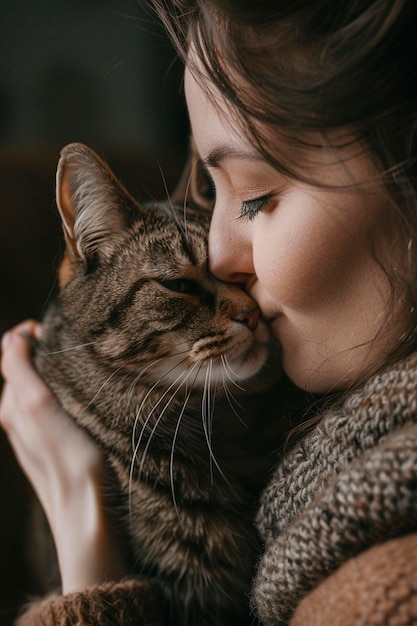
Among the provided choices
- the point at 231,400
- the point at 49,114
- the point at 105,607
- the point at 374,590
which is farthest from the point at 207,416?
the point at 49,114

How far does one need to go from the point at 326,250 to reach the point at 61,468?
18.5 inches

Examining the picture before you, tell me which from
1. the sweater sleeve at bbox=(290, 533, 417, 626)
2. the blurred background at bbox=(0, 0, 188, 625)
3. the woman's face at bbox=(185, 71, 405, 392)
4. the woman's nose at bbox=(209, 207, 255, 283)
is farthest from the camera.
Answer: the blurred background at bbox=(0, 0, 188, 625)

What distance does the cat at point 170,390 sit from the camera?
2.52 ft

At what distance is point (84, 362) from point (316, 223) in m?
0.39

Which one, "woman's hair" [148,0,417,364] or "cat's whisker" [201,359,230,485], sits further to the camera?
"cat's whisker" [201,359,230,485]

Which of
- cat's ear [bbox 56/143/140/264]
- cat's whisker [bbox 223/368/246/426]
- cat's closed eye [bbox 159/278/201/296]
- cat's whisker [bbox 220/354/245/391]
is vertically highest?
cat's ear [bbox 56/143/140/264]

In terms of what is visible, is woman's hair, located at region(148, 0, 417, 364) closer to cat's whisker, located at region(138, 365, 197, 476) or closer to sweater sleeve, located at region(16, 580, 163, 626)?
cat's whisker, located at region(138, 365, 197, 476)

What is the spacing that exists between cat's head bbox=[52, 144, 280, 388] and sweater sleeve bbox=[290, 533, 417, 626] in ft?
1.04

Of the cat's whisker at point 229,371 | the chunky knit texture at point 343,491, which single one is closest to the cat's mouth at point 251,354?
the cat's whisker at point 229,371

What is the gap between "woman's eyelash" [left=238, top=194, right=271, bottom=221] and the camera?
675mm

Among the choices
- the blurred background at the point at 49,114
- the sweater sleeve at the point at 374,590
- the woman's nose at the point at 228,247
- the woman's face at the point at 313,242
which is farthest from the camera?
the blurred background at the point at 49,114

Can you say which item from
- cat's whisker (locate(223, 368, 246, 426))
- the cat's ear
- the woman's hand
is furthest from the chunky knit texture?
the cat's ear

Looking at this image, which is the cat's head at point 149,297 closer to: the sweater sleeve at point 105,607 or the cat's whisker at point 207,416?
the cat's whisker at point 207,416

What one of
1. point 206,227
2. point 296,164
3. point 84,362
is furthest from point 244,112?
point 84,362
